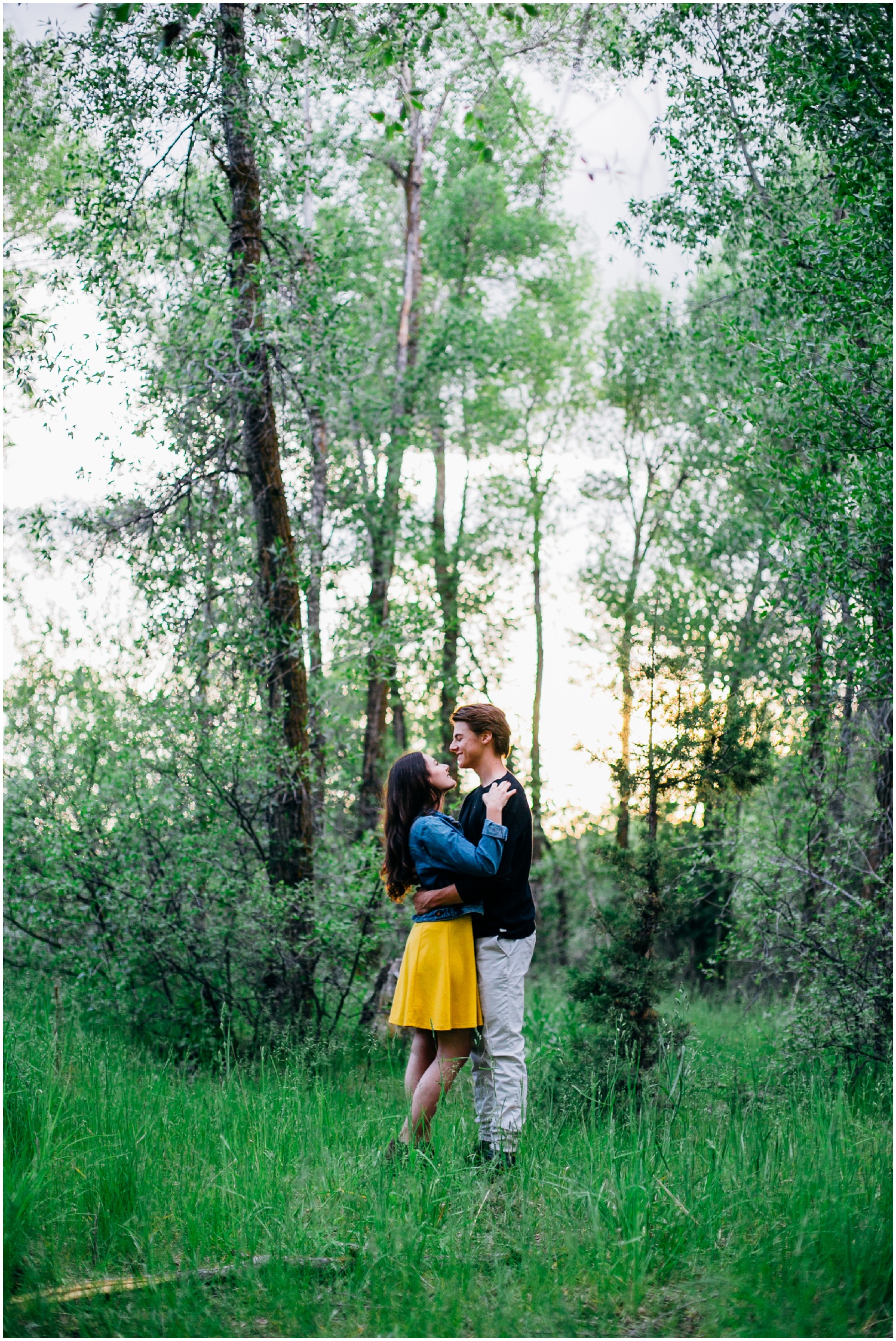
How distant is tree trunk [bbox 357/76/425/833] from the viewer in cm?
1554

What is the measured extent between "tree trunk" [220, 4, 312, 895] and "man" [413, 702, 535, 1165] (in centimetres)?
311

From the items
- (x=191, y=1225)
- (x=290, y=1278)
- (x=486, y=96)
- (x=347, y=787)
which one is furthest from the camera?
(x=347, y=787)

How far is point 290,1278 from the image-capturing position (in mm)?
3387

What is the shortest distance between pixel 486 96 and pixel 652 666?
170 inches

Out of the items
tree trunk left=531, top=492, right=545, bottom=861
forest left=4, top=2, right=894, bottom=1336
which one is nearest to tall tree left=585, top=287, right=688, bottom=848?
tree trunk left=531, top=492, right=545, bottom=861

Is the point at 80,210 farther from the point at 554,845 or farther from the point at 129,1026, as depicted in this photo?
the point at 554,845

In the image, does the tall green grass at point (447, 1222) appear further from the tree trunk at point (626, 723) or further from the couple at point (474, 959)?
the tree trunk at point (626, 723)

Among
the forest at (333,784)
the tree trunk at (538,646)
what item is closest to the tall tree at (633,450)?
the tree trunk at (538,646)

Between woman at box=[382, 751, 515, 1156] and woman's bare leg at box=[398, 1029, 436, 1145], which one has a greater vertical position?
woman at box=[382, 751, 515, 1156]

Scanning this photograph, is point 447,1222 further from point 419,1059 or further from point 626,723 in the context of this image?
point 626,723

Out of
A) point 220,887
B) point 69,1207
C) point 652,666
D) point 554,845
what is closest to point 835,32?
point 652,666

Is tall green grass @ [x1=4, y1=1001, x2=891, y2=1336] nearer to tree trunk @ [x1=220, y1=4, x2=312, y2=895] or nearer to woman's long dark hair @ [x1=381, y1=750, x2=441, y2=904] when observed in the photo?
woman's long dark hair @ [x1=381, y1=750, x2=441, y2=904]

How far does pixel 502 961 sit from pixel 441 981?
10.9 inches

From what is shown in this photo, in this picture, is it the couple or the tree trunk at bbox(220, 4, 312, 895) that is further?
the tree trunk at bbox(220, 4, 312, 895)
